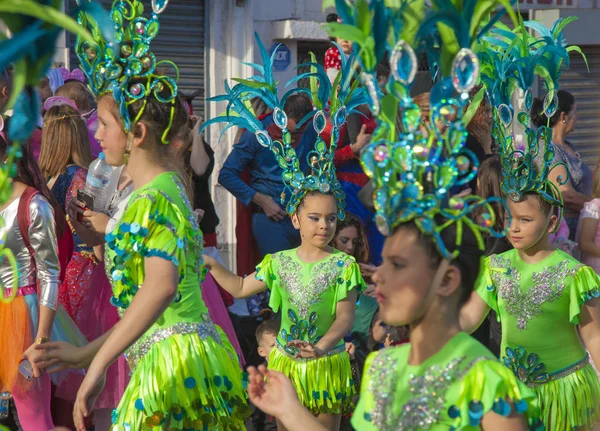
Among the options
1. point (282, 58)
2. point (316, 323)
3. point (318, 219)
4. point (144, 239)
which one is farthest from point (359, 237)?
point (282, 58)

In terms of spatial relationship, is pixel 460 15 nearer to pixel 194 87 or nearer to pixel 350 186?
pixel 350 186

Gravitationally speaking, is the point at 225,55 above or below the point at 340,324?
above

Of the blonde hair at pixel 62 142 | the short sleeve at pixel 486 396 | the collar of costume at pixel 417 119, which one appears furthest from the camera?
the blonde hair at pixel 62 142

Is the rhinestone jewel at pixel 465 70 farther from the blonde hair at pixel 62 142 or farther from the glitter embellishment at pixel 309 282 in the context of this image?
the blonde hair at pixel 62 142

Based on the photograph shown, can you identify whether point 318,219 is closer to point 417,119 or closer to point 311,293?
point 311,293

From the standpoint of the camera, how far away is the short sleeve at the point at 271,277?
6453mm

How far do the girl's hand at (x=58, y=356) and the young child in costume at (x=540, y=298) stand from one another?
6.40 feet

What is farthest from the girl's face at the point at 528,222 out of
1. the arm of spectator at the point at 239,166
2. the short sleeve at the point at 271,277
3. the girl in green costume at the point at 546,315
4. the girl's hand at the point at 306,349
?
the arm of spectator at the point at 239,166

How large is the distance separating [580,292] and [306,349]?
1.48 m

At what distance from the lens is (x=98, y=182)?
6070 millimetres

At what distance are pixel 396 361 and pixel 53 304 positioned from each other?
2.45 meters

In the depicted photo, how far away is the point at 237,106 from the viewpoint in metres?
6.96

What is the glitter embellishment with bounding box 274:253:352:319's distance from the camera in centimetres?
631

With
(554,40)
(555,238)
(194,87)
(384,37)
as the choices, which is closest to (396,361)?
(384,37)
